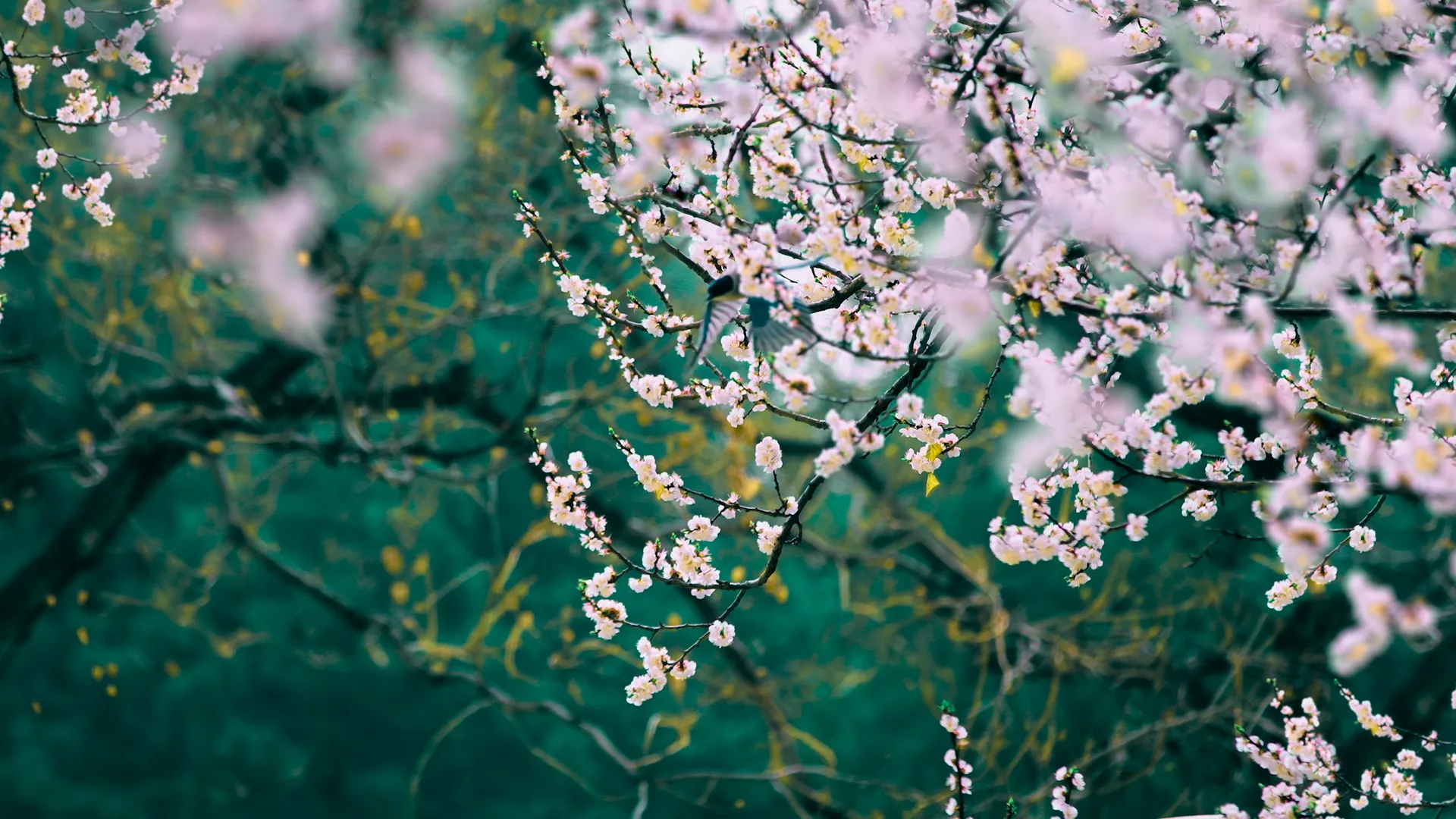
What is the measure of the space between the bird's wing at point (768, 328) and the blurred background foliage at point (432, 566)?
5.30ft

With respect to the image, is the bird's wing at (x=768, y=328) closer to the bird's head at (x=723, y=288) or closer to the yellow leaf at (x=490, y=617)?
the bird's head at (x=723, y=288)

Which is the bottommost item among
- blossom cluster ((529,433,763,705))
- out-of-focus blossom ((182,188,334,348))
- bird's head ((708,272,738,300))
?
blossom cluster ((529,433,763,705))

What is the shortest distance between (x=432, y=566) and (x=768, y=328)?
182 cm

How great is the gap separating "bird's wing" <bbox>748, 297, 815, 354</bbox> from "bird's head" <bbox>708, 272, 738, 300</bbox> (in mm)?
22

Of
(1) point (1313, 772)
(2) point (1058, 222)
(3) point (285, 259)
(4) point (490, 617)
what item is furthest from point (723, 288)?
(3) point (285, 259)

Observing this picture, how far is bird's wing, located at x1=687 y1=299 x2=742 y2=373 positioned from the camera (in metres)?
0.93

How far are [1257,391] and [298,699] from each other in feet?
7.62

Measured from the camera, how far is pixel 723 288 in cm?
92

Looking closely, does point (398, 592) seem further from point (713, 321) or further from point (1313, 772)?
point (1313, 772)

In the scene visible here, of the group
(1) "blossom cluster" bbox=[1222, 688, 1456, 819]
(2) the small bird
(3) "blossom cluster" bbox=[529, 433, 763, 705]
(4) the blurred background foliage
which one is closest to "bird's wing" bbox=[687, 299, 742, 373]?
(2) the small bird

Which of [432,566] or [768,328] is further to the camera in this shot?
[432,566]

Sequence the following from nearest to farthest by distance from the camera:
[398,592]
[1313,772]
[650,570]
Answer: [650,570] < [1313,772] < [398,592]

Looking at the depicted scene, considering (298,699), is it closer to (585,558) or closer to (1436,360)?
(585,558)

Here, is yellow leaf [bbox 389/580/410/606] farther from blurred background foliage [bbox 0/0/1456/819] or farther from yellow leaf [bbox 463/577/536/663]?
yellow leaf [bbox 463/577/536/663]
